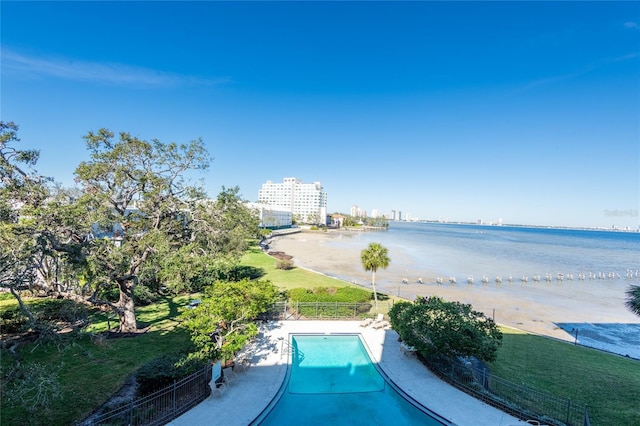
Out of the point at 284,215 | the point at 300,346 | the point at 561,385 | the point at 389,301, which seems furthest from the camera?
the point at 284,215

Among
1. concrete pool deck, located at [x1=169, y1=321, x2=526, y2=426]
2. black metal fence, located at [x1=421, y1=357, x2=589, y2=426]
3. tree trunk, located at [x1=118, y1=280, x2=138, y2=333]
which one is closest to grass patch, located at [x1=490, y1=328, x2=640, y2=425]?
black metal fence, located at [x1=421, y1=357, x2=589, y2=426]

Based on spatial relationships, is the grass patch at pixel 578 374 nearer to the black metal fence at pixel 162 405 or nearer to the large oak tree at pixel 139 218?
the black metal fence at pixel 162 405

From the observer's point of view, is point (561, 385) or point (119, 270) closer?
point (561, 385)

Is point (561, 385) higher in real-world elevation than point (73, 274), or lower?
lower

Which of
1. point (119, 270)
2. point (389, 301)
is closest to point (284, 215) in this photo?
point (389, 301)

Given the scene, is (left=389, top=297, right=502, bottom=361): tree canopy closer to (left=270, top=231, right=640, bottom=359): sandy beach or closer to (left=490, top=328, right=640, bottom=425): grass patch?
(left=490, top=328, right=640, bottom=425): grass patch

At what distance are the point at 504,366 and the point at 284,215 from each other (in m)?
109

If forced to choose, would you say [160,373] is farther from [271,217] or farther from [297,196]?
[297,196]

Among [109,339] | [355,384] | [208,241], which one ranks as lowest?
[355,384]

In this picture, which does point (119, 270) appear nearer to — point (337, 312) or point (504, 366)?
point (337, 312)

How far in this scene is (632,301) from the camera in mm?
10070

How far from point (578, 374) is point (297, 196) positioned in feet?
592

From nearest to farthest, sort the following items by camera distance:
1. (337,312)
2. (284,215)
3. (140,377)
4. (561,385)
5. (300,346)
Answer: (140,377) → (561,385) → (300,346) → (337,312) → (284,215)

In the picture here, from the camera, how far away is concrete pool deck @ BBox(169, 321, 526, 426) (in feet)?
31.3
